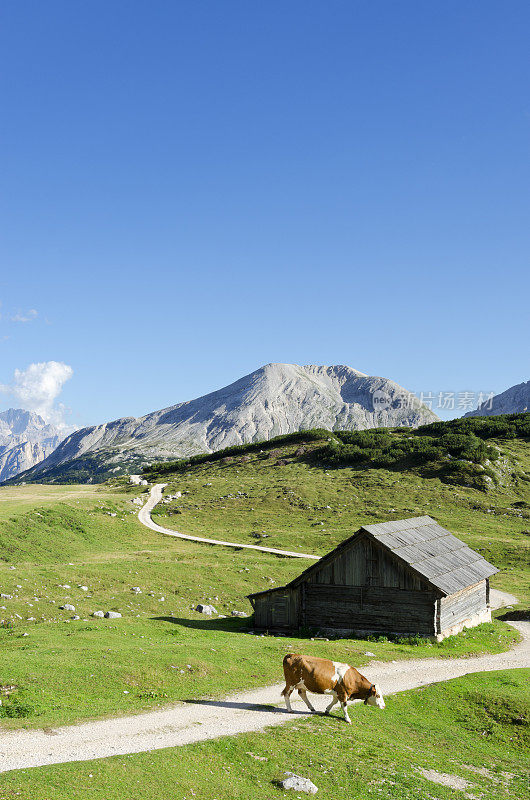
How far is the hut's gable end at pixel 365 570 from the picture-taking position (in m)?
40.8

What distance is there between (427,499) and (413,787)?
274 feet

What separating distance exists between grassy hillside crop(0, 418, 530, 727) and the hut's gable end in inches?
163

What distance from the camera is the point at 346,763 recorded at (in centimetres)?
1831

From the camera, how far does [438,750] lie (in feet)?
69.3

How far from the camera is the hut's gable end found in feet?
134

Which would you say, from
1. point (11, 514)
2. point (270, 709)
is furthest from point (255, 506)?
point (270, 709)

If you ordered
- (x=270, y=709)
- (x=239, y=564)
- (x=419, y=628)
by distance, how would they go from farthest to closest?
1. (x=239, y=564)
2. (x=419, y=628)
3. (x=270, y=709)

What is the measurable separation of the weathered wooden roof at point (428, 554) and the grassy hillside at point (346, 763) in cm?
1500

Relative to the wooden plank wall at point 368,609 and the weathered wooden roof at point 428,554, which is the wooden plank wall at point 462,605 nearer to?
the weathered wooden roof at point 428,554

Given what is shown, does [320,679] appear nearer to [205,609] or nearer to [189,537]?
[205,609]

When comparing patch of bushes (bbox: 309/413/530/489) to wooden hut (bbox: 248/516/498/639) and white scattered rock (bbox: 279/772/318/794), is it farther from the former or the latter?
white scattered rock (bbox: 279/772/318/794)

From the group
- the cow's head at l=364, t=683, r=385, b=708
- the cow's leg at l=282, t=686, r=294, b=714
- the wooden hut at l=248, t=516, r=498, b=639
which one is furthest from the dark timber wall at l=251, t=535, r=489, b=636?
the cow's leg at l=282, t=686, r=294, b=714

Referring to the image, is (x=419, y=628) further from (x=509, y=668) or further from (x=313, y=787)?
(x=313, y=787)

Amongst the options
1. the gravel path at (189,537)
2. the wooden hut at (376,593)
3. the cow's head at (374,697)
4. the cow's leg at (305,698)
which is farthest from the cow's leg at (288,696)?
the gravel path at (189,537)
